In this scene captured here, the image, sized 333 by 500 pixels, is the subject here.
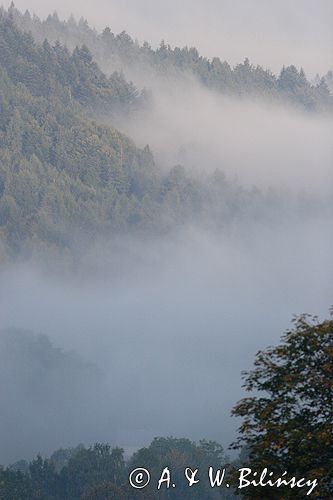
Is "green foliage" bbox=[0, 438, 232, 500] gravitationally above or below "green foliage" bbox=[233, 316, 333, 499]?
above

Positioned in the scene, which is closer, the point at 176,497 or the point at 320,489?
the point at 320,489

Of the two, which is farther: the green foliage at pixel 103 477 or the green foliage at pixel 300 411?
the green foliage at pixel 103 477

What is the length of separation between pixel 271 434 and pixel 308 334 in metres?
3.33

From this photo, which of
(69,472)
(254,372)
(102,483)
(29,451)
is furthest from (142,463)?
(254,372)

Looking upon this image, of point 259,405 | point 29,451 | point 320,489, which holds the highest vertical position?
point 29,451

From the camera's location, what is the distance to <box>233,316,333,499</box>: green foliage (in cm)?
3388

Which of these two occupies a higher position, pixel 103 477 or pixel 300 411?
pixel 103 477

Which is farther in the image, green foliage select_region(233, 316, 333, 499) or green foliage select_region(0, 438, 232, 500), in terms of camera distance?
green foliage select_region(0, 438, 232, 500)

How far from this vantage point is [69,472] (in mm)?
134750

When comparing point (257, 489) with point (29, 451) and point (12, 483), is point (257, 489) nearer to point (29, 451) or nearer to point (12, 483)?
point (12, 483)

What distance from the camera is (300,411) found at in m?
35.4

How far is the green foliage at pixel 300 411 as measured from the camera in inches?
1334

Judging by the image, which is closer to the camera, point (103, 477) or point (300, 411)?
point (300, 411)

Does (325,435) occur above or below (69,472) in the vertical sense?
below
